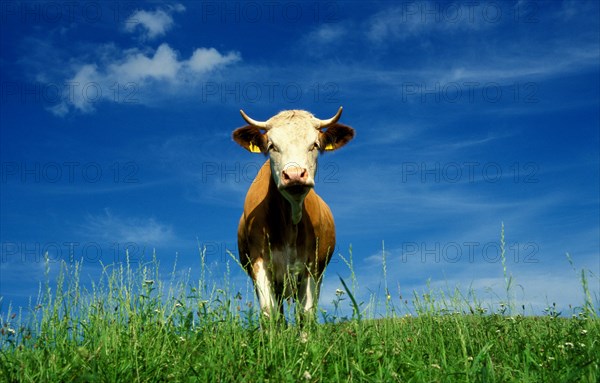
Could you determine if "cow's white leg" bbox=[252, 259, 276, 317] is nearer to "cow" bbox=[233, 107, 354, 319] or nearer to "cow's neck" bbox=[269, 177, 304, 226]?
"cow" bbox=[233, 107, 354, 319]

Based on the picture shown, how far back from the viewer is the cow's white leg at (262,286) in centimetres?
796

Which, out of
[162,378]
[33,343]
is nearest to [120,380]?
[162,378]

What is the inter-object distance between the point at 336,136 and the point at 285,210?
1688 millimetres

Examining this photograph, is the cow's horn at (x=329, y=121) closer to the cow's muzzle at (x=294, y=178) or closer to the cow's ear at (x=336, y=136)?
the cow's ear at (x=336, y=136)

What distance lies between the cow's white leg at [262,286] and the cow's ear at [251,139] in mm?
1855

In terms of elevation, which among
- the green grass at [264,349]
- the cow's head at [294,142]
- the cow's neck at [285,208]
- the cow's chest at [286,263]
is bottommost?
the green grass at [264,349]

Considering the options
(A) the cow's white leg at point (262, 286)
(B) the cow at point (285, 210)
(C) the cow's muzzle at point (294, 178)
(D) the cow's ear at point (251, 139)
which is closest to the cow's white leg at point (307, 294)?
(B) the cow at point (285, 210)

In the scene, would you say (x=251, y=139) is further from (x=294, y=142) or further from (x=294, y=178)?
(x=294, y=178)

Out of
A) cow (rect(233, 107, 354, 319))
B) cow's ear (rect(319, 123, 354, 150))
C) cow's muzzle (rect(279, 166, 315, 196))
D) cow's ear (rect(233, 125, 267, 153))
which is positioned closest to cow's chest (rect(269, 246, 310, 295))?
cow (rect(233, 107, 354, 319))

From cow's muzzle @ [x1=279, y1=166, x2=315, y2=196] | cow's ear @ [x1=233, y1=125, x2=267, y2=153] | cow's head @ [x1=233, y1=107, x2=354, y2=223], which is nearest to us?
cow's muzzle @ [x1=279, y1=166, x2=315, y2=196]

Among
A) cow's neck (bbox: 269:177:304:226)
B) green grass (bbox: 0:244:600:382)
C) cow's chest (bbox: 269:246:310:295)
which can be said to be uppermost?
cow's neck (bbox: 269:177:304:226)

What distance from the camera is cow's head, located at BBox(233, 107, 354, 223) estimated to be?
7602mm

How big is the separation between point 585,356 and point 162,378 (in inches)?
145

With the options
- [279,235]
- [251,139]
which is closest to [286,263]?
[279,235]
